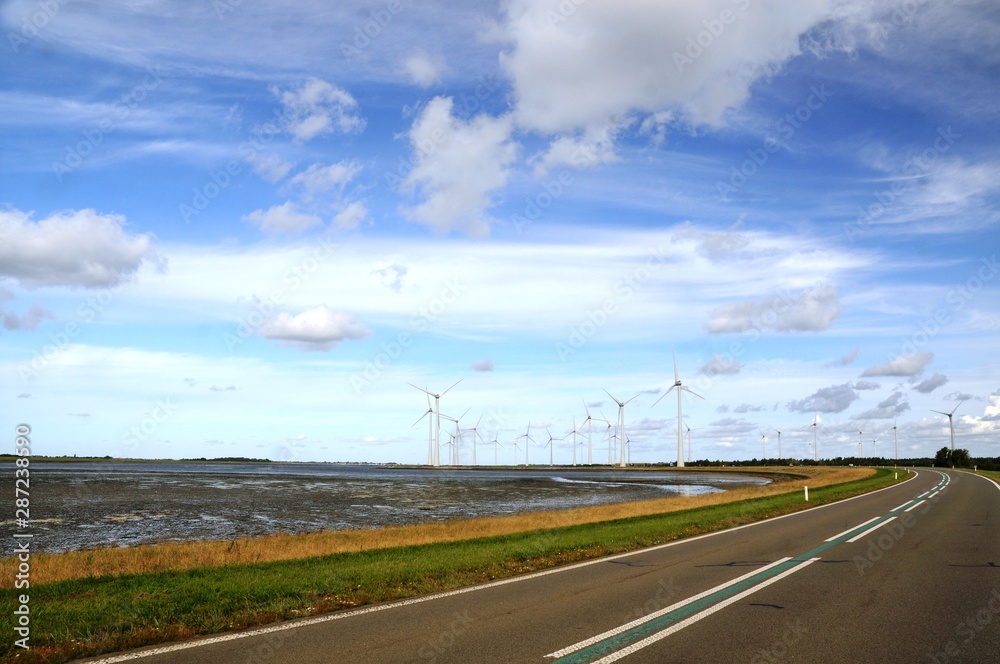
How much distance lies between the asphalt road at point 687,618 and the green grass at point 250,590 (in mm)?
747

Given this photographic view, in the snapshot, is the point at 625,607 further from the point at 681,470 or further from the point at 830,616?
the point at 681,470

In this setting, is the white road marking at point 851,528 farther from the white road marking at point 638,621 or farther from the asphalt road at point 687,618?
the white road marking at point 638,621

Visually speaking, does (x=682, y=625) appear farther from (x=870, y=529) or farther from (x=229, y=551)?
(x=870, y=529)

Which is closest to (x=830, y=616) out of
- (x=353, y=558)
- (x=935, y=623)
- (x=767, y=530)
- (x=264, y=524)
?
(x=935, y=623)

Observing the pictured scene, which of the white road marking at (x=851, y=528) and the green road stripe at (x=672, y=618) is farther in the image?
the white road marking at (x=851, y=528)

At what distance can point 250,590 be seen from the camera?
1206 cm

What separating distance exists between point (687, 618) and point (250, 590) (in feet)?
24.2

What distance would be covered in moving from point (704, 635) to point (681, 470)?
157804mm

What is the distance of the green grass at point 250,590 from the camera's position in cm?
935

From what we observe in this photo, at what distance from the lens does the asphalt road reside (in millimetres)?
8289

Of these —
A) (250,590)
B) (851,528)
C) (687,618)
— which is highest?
(687,618)

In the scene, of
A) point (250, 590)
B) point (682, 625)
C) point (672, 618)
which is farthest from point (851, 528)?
point (250, 590)

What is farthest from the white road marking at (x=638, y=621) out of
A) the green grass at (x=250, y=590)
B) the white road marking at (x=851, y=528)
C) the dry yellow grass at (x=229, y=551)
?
the dry yellow grass at (x=229, y=551)

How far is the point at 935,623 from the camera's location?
9.68 meters
